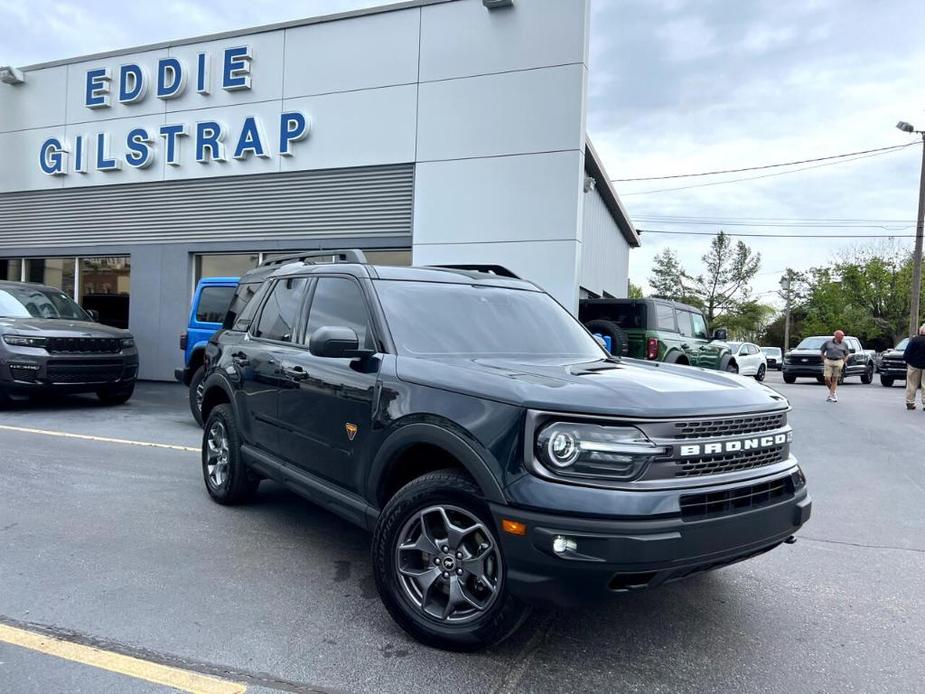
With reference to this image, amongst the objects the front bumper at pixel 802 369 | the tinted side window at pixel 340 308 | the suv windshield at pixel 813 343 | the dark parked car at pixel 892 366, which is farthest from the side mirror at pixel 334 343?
the suv windshield at pixel 813 343

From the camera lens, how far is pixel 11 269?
56.2 ft

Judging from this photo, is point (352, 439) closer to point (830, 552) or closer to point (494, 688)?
point (494, 688)

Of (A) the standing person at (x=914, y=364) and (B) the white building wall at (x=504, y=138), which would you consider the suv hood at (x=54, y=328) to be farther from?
(A) the standing person at (x=914, y=364)

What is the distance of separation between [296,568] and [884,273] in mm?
63175

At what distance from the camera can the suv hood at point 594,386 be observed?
107 inches

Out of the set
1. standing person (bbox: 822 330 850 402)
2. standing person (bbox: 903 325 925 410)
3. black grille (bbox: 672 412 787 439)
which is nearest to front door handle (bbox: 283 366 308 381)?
black grille (bbox: 672 412 787 439)

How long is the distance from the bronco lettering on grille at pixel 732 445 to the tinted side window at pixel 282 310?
278 centimetres

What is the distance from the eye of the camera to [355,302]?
13.1 feet

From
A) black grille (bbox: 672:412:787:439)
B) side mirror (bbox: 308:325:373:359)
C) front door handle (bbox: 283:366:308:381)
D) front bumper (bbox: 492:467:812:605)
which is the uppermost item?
side mirror (bbox: 308:325:373:359)

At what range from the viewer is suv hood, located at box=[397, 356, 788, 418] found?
273 cm

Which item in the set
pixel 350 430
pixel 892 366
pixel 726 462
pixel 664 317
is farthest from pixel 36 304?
pixel 892 366

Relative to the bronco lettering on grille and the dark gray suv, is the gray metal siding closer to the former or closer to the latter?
the dark gray suv

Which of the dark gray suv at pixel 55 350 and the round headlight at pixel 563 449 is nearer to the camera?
the round headlight at pixel 563 449

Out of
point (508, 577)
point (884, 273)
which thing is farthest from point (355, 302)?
point (884, 273)
